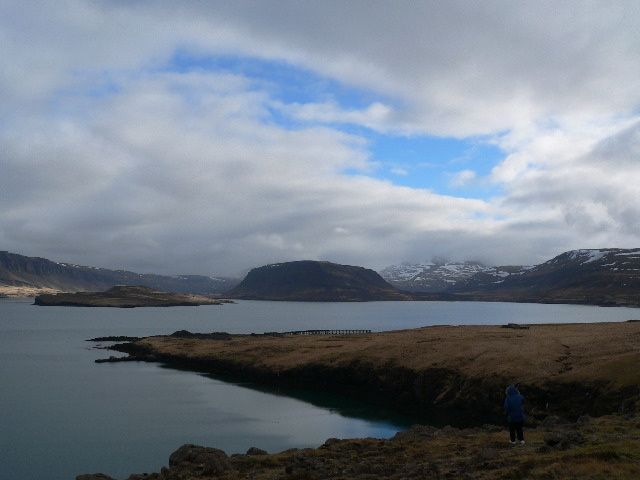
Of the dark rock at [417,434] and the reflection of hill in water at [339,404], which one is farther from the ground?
the dark rock at [417,434]

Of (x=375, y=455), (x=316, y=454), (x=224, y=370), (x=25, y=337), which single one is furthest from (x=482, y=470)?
(x=25, y=337)

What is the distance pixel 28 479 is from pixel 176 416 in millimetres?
19332

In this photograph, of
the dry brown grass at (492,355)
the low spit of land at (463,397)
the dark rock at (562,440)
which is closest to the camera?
the low spit of land at (463,397)

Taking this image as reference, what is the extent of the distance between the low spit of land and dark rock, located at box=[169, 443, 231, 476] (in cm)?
18

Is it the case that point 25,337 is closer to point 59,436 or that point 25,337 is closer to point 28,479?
point 59,436

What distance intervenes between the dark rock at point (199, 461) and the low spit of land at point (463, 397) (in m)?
0.18

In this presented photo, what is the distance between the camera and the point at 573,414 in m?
40.2

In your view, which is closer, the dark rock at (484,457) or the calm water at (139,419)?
the dark rock at (484,457)

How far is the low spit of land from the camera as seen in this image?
21.5m

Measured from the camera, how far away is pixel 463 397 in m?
49.6

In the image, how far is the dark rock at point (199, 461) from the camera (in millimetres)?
26605

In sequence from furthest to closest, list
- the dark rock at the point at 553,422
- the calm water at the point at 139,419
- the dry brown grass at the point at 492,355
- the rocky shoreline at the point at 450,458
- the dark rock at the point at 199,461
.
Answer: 1. the dry brown grass at the point at 492,355
2. the calm water at the point at 139,419
3. the dark rock at the point at 553,422
4. the dark rock at the point at 199,461
5. the rocky shoreline at the point at 450,458

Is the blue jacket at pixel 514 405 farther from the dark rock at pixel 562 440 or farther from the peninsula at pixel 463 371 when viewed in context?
the peninsula at pixel 463 371

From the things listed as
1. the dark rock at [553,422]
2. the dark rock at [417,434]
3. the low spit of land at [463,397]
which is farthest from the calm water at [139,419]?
the dark rock at [553,422]
